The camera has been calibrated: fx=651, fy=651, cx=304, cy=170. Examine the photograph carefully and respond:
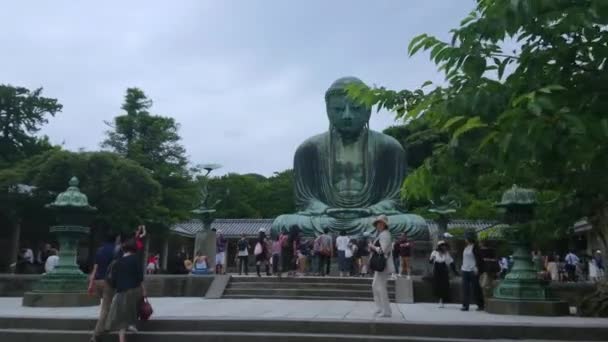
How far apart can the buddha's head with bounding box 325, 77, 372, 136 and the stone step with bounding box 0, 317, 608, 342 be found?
13016 mm

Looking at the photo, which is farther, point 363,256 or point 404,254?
point 363,256

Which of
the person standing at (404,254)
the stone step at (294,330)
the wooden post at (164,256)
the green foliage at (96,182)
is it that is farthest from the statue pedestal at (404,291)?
the wooden post at (164,256)

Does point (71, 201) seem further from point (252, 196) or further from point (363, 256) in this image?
point (252, 196)

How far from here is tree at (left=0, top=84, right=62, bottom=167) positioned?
33812mm

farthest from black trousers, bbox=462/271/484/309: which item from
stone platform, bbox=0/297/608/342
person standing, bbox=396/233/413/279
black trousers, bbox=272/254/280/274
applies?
black trousers, bbox=272/254/280/274

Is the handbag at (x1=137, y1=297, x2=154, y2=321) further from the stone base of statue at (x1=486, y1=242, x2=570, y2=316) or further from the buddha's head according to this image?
the buddha's head

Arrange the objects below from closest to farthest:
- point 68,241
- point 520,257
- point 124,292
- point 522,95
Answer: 1. point 522,95
2. point 124,292
3. point 520,257
4. point 68,241

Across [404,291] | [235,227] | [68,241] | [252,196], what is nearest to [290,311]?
[404,291]

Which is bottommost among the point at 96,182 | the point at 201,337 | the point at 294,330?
the point at 201,337

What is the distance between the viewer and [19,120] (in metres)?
34.9

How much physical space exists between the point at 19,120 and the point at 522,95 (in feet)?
114

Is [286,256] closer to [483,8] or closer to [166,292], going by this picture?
[166,292]

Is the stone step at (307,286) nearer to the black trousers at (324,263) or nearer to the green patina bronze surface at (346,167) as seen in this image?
the black trousers at (324,263)

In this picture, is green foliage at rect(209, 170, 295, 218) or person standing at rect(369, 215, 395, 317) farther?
green foliage at rect(209, 170, 295, 218)
